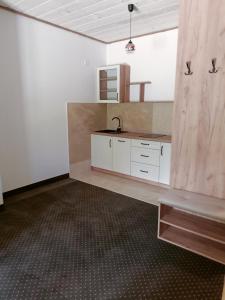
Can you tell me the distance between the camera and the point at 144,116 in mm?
4246

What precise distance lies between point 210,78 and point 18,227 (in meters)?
2.45

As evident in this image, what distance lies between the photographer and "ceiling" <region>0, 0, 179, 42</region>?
2.78m

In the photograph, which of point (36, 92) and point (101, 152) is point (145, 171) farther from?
point (36, 92)

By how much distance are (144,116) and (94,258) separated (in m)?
2.85

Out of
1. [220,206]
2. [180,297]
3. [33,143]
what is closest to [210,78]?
[220,206]

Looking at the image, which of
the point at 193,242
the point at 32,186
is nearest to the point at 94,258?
the point at 193,242

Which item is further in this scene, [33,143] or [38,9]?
[33,143]

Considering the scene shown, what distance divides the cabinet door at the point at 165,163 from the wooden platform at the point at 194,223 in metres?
1.30

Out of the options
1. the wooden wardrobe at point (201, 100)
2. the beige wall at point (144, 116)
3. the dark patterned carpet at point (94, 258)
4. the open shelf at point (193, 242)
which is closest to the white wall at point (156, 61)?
the beige wall at point (144, 116)

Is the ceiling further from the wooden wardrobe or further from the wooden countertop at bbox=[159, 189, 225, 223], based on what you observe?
the wooden countertop at bbox=[159, 189, 225, 223]

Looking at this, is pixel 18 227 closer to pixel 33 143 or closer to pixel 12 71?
pixel 33 143

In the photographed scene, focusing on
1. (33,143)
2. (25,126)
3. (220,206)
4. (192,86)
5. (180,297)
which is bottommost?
(180,297)

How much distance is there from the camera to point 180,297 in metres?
1.61

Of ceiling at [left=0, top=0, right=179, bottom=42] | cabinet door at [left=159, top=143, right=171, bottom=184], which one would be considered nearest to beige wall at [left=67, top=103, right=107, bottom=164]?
ceiling at [left=0, top=0, right=179, bottom=42]
